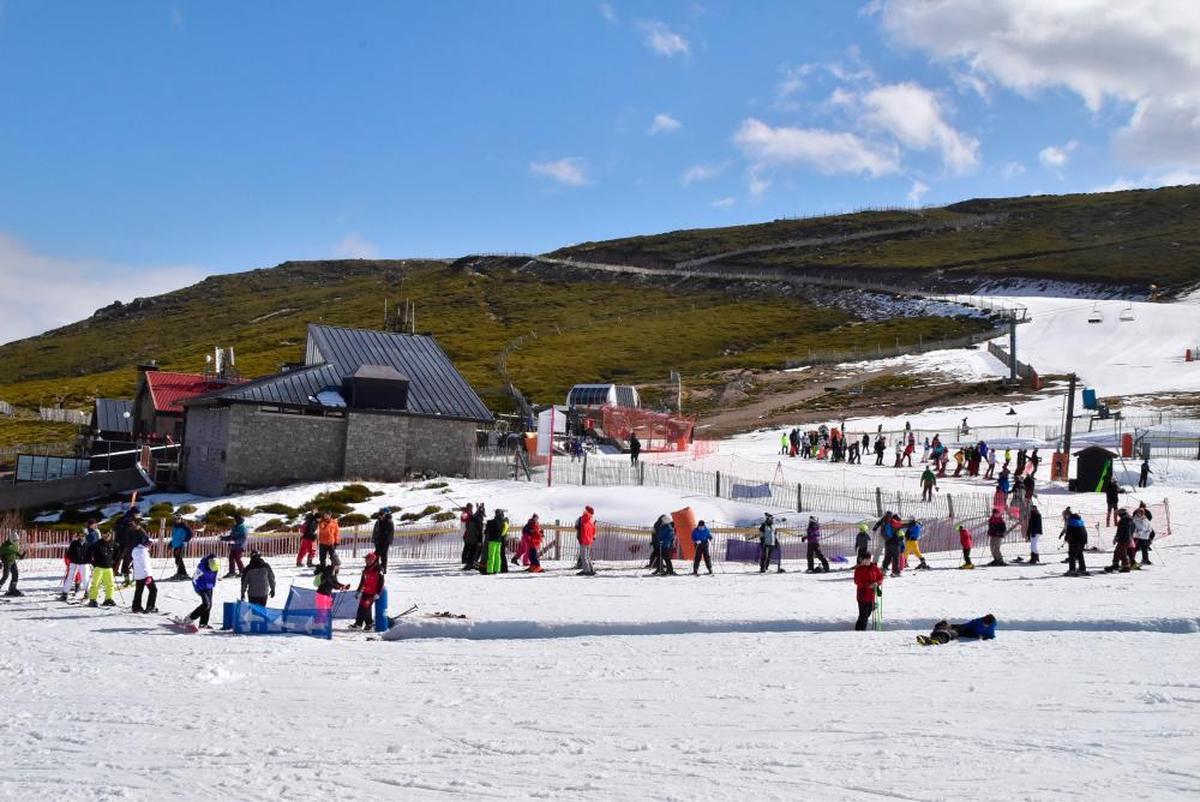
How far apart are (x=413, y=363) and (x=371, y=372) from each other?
12.5ft

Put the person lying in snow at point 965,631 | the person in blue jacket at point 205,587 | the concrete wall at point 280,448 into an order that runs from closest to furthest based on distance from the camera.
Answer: the person lying in snow at point 965,631 < the person in blue jacket at point 205,587 < the concrete wall at point 280,448

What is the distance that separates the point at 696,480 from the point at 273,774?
86.2ft

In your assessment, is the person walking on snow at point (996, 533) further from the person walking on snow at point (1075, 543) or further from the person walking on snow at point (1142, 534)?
the person walking on snow at point (1142, 534)

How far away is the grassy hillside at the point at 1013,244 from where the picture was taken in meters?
135

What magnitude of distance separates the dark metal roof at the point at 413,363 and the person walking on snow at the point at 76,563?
72.0 ft

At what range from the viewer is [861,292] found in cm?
13812

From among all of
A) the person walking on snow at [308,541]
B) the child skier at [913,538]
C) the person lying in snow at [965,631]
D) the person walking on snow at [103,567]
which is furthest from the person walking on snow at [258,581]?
the child skier at [913,538]

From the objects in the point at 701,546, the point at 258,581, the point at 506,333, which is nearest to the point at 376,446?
the point at 701,546

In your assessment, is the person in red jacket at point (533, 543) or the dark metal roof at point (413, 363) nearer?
the person in red jacket at point (533, 543)

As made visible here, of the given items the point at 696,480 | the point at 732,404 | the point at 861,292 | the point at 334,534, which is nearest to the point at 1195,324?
the point at 732,404

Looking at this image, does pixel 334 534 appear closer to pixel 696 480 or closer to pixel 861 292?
pixel 696 480

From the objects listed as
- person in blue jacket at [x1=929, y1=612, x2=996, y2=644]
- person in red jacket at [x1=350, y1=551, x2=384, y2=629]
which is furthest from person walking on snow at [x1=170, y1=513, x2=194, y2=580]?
person in blue jacket at [x1=929, y1=612, x2=996, y2=644]

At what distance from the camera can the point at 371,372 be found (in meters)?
42.4

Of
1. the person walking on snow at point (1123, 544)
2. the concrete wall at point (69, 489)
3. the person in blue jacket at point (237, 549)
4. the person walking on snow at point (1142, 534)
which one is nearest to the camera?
the person walking on snow at point (1123, 544)
